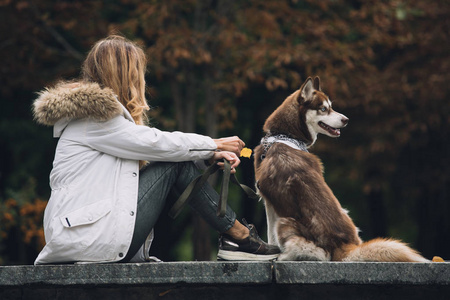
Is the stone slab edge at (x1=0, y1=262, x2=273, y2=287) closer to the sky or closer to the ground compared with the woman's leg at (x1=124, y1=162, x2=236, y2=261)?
closer to the ground

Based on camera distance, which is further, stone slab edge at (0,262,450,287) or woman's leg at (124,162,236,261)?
woman's leg at (124,162,236,261)

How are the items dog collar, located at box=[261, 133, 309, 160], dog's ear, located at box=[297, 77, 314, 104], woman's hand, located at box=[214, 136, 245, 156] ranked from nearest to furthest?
woman's hand, located at box=[214, 136, 245, 156] → dog collar, located at box=[261, 133, 309, 160] → dog's ear, located at box=[297, 77, 314, 104]

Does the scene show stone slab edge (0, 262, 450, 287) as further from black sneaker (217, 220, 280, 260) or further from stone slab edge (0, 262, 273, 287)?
black sneaker (217, 220, 280, 260)

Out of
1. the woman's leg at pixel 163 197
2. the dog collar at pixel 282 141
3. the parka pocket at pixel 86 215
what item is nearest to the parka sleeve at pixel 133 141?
the woman's leg at pixel 163 197

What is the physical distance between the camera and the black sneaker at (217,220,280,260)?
3951 mm

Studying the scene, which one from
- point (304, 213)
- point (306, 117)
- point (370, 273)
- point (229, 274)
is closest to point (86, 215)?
point (229, 274)

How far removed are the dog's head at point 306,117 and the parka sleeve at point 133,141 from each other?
1346mm

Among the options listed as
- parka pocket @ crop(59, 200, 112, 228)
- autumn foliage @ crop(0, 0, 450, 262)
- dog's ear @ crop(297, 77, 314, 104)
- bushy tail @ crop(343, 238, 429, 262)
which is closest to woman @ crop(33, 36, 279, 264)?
parka pocket @ crop(59, 200, 112, 228)

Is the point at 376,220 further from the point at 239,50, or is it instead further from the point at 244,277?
the point at 244,277

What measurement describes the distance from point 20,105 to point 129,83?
7994 mm

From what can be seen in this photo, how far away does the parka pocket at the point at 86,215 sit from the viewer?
11.4 feet

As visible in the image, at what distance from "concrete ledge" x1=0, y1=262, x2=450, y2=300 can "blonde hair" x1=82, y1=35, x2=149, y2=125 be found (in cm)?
110

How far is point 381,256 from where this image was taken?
368 centimetres

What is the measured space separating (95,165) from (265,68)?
5912 millimetres
